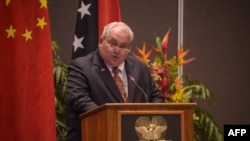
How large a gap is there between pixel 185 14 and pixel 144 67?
219 cm

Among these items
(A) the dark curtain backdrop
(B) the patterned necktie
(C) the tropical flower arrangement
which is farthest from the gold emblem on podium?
(A) the dark curtain backdrop

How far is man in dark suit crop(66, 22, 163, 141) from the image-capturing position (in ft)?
11.3

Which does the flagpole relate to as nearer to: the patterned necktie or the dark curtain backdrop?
the dark curtain backdrop

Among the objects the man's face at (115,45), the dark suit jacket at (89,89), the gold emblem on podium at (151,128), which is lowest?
the gold emblem on podium at (151,128)

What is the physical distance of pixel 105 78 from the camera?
11.5 feet

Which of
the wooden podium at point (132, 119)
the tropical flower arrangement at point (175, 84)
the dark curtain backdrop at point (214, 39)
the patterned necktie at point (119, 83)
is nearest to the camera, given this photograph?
the wooden podium at point (132, 119)

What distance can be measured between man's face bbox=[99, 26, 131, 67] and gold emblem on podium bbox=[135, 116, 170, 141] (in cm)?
63

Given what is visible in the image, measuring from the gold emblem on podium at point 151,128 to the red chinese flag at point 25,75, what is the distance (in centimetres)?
A: 123

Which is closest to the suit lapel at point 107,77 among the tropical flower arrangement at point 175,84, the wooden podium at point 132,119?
the wooden podium at point 132,119

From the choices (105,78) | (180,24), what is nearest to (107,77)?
(105,78)

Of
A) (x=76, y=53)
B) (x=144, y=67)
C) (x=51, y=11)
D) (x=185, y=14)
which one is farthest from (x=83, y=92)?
(x=185, y=14)

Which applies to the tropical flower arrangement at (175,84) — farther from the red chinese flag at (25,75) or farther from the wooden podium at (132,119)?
the wooden podium at (132,119)

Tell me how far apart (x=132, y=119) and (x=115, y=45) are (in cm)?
67

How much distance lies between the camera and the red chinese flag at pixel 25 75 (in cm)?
408
